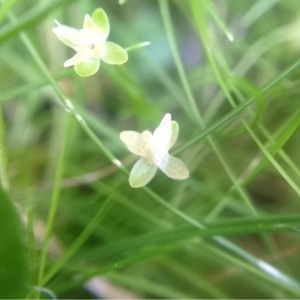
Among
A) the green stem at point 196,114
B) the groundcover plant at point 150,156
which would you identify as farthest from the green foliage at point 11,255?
the green stem at point 196,114

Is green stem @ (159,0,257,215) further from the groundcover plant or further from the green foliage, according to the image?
the green foliage

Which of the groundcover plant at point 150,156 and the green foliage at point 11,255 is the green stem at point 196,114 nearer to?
the groundcover plant at point 150,156

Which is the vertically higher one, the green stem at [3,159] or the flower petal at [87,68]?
the flower petal at [87,68]

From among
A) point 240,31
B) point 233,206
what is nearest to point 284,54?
point 240,31

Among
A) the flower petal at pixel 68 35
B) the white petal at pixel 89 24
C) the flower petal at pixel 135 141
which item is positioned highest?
the white petal at pixel 89 24

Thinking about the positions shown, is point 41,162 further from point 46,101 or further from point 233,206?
point 233,206

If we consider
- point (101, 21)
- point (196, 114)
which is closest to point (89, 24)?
point (101, 21)
